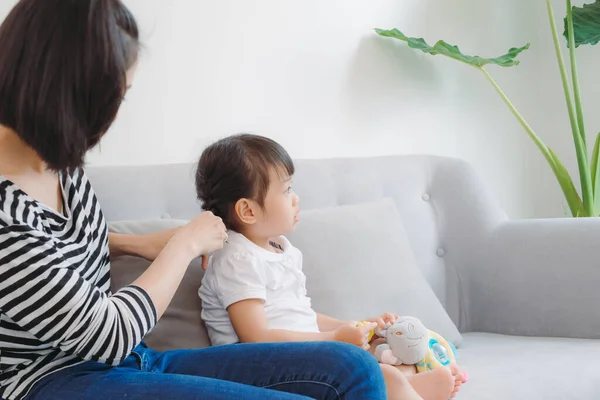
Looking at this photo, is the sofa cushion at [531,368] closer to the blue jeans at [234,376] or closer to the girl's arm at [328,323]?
the girl's arm at [328,323]

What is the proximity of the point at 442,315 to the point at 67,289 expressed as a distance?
3.37 ft

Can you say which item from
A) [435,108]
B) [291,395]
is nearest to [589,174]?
[435,108]

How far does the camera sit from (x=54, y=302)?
928mm

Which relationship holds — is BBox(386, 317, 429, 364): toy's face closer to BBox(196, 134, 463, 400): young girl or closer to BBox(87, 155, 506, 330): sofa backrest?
BBox(196, 134, 463, 400): young girl

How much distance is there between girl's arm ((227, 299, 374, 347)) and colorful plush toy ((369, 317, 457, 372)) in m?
0.07

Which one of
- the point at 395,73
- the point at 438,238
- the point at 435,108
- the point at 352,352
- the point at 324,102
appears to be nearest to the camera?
the point at 352,352

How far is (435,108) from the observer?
2734mm

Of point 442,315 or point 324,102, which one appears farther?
point 324,102

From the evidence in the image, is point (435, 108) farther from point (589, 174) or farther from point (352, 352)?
point (352, 352)

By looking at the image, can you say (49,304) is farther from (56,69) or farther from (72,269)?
(56,69)

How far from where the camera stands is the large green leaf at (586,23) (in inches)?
108

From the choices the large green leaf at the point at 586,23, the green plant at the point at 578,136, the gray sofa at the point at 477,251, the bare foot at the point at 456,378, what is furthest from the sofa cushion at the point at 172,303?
the large green leaf at the point at 586,23

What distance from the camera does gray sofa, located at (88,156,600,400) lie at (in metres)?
1.49

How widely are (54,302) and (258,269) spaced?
0.49 metres
